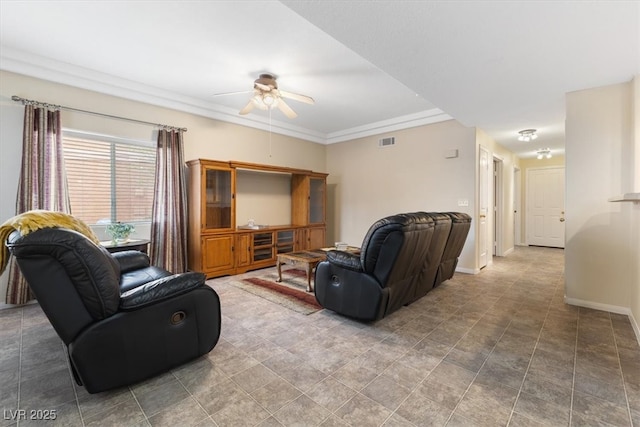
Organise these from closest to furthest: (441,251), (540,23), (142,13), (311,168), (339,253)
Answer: (540,23)
(142,13)
(339,253)
(441,251)
(311,168)

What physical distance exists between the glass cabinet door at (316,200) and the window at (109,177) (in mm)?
2883

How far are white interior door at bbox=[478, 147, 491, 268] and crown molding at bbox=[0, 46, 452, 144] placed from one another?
104 cm

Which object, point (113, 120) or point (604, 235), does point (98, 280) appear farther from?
point (604, 235)

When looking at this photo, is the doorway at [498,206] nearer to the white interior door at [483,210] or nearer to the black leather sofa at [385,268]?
the white interior door at [483,210]

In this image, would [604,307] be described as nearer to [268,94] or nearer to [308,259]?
[308,259]

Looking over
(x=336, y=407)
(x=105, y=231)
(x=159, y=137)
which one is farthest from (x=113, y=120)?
(x=336, y=407)

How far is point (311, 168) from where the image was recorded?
6.46m

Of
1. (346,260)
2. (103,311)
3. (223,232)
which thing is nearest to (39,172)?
(223,232)

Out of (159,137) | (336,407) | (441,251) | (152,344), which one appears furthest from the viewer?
(159,137)

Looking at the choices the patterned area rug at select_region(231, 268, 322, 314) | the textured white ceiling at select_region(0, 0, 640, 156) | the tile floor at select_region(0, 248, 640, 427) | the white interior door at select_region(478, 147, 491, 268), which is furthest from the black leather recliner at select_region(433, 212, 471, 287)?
the patterned area rug at select_region(231, 268, 322, 314)

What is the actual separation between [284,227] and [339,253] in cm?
264

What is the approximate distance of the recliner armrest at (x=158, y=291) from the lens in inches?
68.5

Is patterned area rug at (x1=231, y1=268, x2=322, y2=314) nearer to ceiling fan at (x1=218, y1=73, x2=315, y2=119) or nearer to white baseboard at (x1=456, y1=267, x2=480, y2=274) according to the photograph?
ceiling fan at (x1=218, y1=73, x2=315, y2=119)

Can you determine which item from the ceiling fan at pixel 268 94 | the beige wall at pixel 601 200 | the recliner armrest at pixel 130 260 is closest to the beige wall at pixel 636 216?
the beige wall at pixel 601 200
